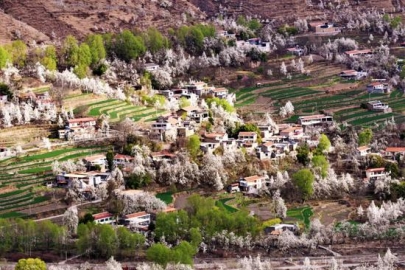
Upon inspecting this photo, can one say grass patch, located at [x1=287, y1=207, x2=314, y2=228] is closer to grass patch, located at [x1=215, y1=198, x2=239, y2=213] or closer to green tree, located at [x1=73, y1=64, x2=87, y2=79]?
grass patch, located at [x1=215, y1=198, x2=239, y2=213]

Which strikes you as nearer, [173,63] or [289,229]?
[289,229]

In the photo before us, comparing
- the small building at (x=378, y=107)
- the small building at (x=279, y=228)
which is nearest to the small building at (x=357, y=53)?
the small building at (x=378, y=107)

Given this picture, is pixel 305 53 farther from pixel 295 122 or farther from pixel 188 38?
pixel 295 122

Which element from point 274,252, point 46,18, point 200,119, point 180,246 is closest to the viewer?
point 180,246

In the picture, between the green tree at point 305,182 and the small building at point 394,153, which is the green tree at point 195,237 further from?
the small building at point 394,153

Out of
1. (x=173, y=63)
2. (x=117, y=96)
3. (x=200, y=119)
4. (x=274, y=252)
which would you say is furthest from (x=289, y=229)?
(x=173, y=63)

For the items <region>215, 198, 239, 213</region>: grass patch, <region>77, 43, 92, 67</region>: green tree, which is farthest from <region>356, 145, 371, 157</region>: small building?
<region>77, 43, 92, 67</region>: green tree

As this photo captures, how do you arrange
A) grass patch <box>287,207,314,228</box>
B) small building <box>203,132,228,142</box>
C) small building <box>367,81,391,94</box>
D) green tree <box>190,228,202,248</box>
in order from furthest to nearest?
small building <box>367,81,391,94</box>
small building <box>203,132,228,142</box>
grass patch <box>287,207,314,228</box>
green tree <box>190,228,202,248</box>
